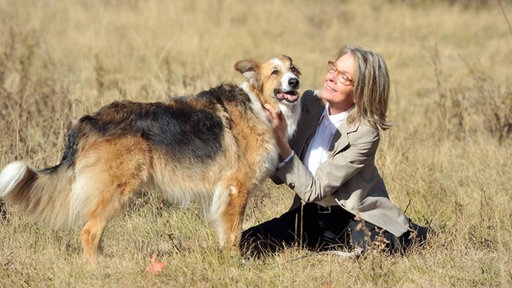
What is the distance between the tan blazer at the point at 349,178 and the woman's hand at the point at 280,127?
0.08m

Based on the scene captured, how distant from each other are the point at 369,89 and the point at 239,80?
523 cm

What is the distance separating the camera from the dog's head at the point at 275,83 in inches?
190

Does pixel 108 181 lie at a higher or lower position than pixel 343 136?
lower

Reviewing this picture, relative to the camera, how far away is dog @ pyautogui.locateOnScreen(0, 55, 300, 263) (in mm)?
4426

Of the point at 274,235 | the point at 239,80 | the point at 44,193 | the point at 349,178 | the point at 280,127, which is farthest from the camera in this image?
the point at 239,80

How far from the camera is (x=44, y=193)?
4.52m

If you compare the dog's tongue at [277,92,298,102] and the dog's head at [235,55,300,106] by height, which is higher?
the dog's head at [235,55,300,106]

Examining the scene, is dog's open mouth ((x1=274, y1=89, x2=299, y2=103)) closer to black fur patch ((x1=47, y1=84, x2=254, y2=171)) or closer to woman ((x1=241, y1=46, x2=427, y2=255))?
woman ((x1=241, y1=46, x2=427, y2=255))

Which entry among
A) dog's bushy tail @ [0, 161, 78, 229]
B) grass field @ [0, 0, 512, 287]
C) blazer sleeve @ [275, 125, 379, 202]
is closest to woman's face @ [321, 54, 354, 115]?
blazer sleeve @ [275, 125, 379, 202]

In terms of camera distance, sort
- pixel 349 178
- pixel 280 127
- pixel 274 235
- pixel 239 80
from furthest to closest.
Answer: pixel 239 80, pixel 274 235, pixel 280 127, pixel 349 178

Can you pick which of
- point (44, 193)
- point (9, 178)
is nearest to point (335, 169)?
point (44, 193)

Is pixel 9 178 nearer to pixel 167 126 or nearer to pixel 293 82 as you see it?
pixel 167 126

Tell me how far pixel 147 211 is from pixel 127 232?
0.32 metres

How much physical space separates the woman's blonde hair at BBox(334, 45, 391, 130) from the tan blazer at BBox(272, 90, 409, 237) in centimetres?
7
